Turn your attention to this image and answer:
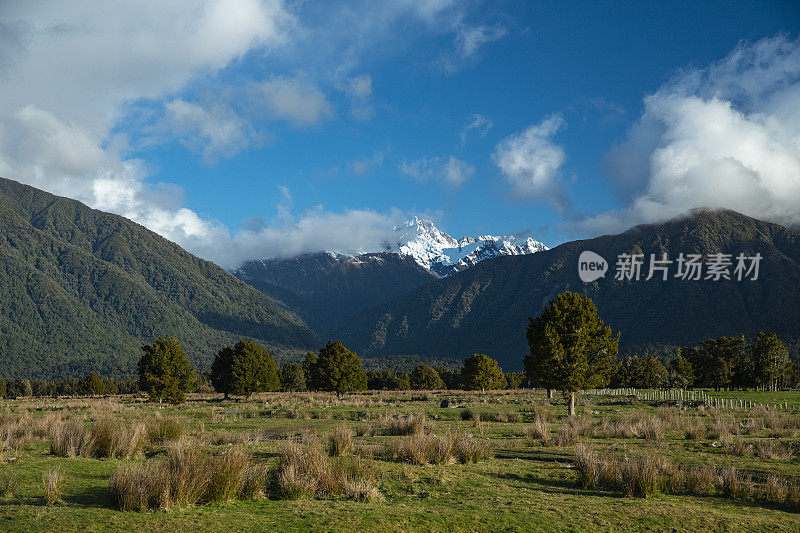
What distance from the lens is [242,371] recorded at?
6281 centimetres

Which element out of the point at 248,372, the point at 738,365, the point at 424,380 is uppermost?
the point at 738,365

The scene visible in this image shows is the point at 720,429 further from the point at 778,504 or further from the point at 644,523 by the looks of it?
the point at 644,523

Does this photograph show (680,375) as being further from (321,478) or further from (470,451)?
(321,478)

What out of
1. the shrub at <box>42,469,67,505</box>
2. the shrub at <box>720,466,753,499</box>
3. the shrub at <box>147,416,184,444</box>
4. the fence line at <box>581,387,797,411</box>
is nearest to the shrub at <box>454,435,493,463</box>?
the shrub at <box>720,466,753,499</box>

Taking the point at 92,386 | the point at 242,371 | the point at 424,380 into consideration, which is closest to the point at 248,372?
the point at 242,371

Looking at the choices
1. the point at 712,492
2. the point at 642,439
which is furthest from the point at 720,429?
the point at 712,492

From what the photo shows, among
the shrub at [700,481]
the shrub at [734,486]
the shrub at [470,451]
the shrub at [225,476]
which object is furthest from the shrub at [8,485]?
the shrub at [734,486]

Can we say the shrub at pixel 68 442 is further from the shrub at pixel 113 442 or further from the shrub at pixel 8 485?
the shrub at pixel 8 485

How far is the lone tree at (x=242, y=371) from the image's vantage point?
62.5 meters

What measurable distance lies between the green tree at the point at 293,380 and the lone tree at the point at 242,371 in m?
30.3

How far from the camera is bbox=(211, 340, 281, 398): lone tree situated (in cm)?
6253

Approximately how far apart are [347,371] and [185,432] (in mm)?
49650

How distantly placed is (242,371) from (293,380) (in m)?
38.5

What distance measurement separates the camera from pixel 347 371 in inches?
2662
